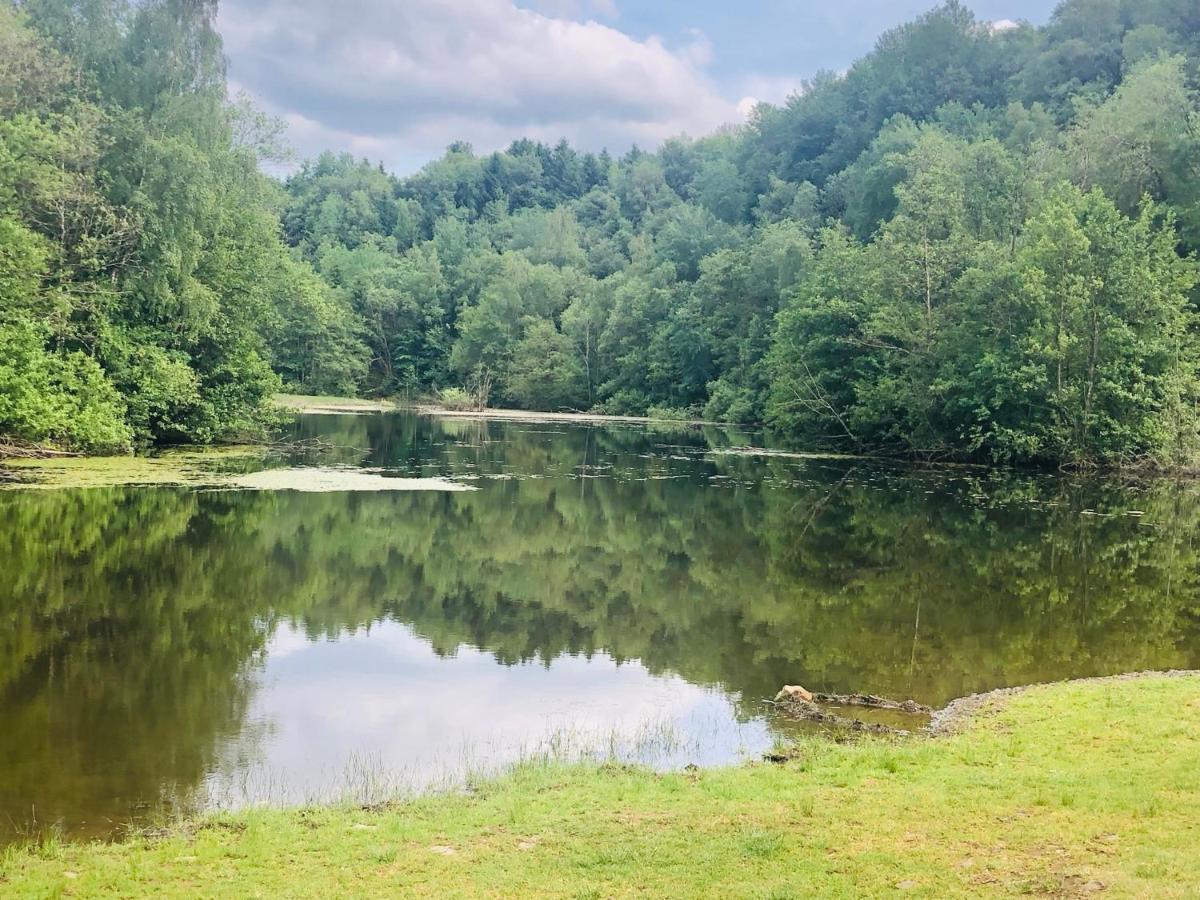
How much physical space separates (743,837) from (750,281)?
7610 centimetres

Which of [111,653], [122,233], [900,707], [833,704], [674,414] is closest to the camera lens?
[900,707]

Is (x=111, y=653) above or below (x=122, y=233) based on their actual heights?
below

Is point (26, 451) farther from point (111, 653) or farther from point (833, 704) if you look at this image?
point (833, 704)

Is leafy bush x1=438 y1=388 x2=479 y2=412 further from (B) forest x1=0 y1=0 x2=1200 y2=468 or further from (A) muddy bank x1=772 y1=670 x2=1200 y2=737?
(A) muddy bank x1=772 y1=670 x2=1200 y2=737

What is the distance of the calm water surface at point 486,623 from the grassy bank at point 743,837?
4.14 ft

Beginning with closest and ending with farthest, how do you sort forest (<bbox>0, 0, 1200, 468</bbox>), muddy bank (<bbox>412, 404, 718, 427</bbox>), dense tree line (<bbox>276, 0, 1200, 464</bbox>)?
forest (<bbox>0, 0, 1200, 468</bbox>)
dense tree line (<bbox>276, 0, 1200, 464</bbox>)
muddy bank (<bbox>412, 404, 718, 427</bbox>)

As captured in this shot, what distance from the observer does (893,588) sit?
2017 cm

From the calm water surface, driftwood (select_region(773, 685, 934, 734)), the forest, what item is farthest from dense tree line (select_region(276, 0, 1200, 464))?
driftwood (select_region(773, 685, 934, 734))

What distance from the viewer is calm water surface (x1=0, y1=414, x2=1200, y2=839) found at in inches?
412

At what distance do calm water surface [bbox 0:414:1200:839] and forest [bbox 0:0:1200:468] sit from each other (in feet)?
31.0

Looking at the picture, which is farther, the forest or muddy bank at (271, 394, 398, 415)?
muddy bank at (271, 394, 398, 415)

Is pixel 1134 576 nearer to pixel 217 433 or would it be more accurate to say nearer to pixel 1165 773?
pixel 1165 773

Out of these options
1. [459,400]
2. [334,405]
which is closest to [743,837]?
[459,400]

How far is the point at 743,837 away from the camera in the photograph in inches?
285
